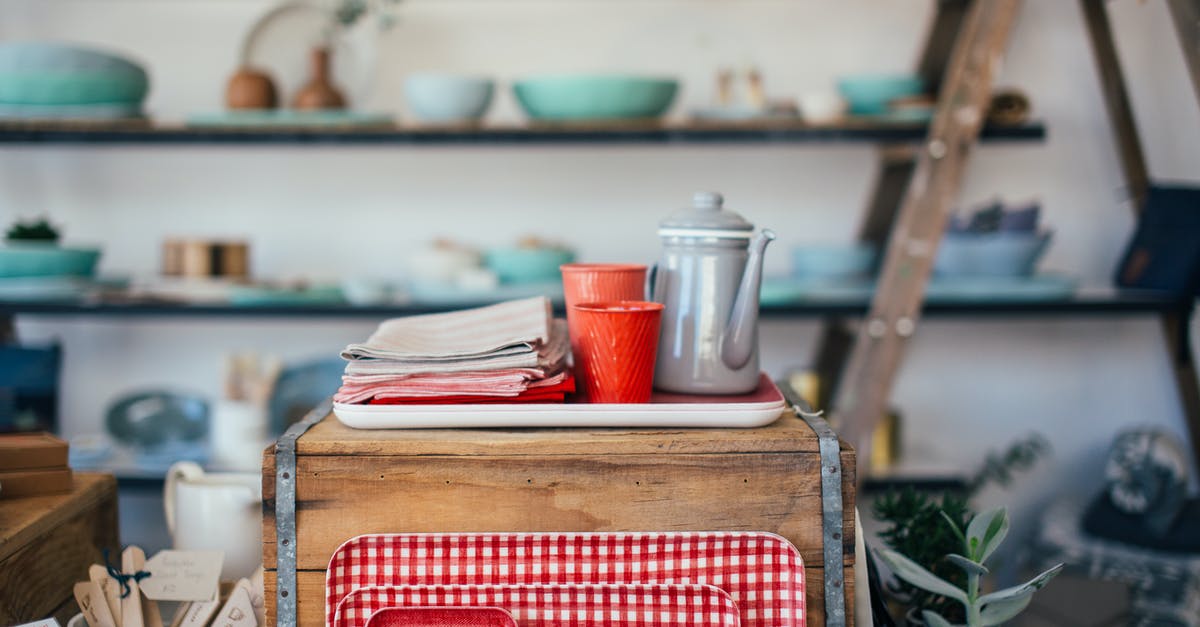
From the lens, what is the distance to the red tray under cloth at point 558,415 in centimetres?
90

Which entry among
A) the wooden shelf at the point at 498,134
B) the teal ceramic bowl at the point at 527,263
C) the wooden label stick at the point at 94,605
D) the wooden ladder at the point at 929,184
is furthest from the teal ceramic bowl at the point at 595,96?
the wooden label stick at the point at 94,605

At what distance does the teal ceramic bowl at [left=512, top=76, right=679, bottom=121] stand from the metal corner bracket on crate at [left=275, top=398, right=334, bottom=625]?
1224 millimetres

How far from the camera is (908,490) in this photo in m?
1.17

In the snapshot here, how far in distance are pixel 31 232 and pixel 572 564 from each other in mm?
1633

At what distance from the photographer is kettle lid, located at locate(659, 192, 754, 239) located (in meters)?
0.99

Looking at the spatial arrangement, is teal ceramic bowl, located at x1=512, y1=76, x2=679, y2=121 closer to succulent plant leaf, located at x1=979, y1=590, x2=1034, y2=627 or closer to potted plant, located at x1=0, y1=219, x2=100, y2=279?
potted plant, located at x1=0, y1=219, x2=100, y2=279

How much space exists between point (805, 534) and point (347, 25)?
5.65ft

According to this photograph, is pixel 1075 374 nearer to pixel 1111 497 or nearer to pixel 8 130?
pixel 1111 497

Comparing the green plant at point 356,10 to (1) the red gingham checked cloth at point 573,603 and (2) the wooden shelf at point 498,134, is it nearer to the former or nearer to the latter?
(2) the wooden shelf at point 498,134

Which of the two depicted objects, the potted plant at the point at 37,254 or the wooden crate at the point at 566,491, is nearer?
the wooden crate at the point at 566,491

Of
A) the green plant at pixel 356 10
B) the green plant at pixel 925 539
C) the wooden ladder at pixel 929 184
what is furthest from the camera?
the green plant at pixel 356 10

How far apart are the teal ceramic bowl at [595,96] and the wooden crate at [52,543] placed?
1124mm

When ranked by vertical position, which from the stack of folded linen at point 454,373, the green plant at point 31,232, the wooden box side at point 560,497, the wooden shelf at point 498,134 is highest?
the wooden shelf at point 498,134

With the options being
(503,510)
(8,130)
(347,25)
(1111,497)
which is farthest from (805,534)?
(8,130)
